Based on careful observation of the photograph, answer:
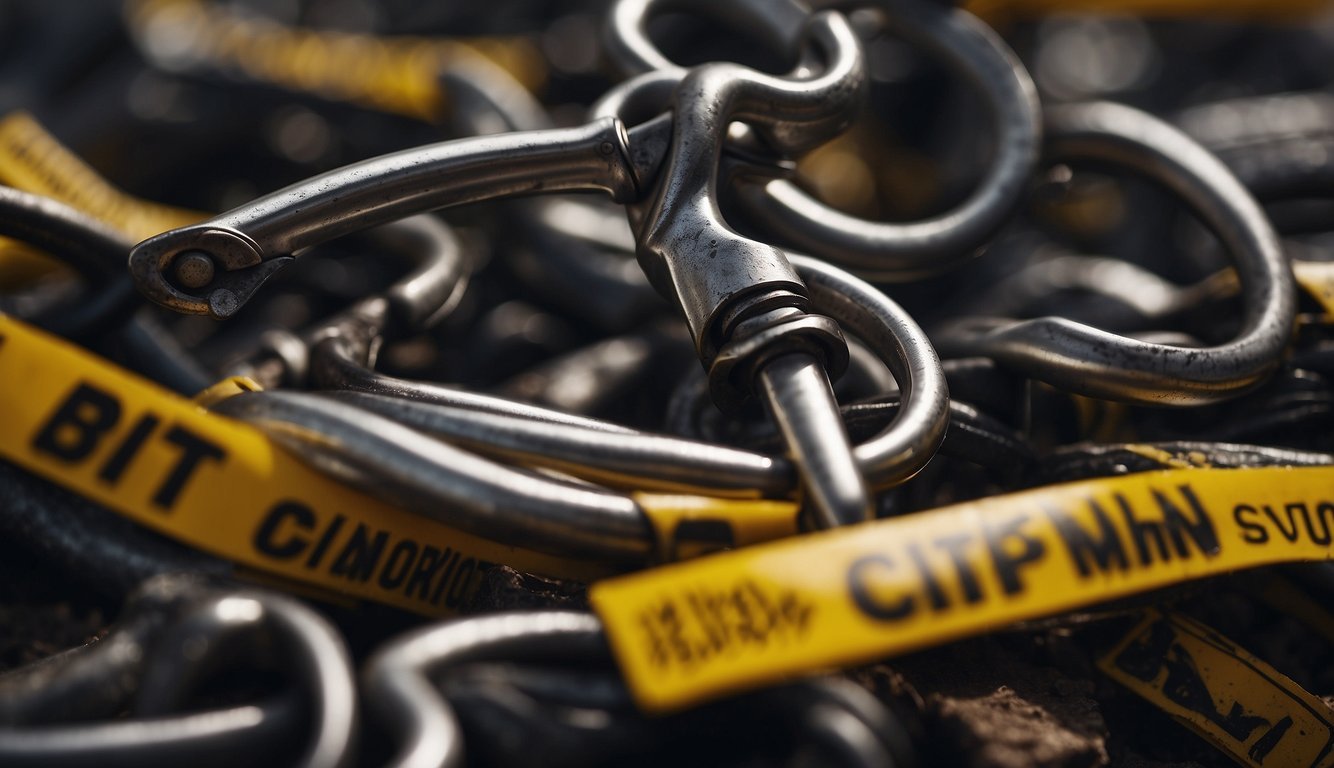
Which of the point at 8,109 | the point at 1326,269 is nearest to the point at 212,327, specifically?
the point at 8,109

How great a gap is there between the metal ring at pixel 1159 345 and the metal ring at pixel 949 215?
0.27 ft

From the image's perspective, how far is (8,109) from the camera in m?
1.67

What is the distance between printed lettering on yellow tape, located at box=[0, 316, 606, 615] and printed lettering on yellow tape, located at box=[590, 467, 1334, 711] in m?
0.23

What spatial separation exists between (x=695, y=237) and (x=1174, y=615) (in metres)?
0.53

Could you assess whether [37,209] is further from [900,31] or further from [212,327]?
[900,31]

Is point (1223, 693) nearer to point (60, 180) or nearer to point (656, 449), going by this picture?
point (656, 449)

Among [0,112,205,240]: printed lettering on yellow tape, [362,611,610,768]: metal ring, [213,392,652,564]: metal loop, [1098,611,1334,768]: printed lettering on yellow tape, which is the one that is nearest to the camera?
[362,611,610,768]: metal ring

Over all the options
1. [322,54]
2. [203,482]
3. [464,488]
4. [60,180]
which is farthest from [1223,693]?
[322,54]

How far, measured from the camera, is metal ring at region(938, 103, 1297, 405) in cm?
98

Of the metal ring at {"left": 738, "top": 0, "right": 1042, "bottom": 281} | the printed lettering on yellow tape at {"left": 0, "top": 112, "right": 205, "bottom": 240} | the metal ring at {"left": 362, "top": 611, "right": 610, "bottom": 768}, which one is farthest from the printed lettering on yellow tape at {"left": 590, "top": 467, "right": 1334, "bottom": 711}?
the printed lettering on yellow tape at {"left": 0, "top": 112, "right": 205, "bottom": 240}

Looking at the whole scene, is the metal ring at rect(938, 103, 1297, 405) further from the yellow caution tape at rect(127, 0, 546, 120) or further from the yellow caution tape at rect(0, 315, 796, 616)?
the yellow caution tape at rect(127, 0, 546, 120)

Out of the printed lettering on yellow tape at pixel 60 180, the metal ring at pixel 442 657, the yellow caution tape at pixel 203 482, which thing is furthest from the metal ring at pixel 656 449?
the printed lettering on yellow tape at pixel 60 180

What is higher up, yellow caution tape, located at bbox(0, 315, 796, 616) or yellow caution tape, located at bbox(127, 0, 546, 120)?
yellow caution tape, located at bbox(127, 0, 546, 120)

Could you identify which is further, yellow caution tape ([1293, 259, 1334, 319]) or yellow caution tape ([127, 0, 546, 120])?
yellow caution tape ([127, 0, 546, 120])
